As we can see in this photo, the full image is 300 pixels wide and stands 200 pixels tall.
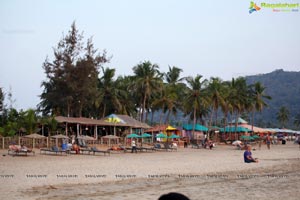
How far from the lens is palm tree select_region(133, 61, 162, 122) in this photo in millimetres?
56562

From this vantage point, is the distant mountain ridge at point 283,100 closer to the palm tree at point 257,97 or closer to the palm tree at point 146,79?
the palm tree at point 257,97

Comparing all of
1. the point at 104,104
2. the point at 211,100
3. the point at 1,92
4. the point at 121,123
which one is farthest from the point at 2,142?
the point at 211,100

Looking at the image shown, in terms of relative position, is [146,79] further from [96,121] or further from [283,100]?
[283,100]

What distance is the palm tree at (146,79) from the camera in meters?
56.6

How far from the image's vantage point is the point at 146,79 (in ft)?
185

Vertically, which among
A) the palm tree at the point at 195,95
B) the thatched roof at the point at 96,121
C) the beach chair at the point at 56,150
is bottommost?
the beach chair at the point at 56,150

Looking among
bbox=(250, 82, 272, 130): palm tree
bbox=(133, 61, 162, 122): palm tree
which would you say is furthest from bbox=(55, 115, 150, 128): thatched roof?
bbox=(250, 82, 272, 130): palm tree

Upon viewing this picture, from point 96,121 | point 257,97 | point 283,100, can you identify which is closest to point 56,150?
point 96,121

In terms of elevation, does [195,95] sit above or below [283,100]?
below

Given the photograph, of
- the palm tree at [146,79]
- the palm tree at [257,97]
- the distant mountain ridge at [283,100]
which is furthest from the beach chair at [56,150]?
the distant mountain ridge at [283,100]

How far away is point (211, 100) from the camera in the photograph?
6044 centimetres

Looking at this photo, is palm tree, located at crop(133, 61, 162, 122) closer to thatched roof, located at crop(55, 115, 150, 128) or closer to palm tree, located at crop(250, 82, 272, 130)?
thatched roof, located at crop(55, 115, 150, 128)

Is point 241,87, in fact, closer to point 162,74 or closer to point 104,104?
point 162,74

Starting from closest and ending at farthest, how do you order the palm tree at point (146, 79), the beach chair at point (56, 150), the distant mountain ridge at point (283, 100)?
the beach chair at point (56, 150)
the palm tree at point (146, 79)
the distant mountain ridge at point (283, 100)
